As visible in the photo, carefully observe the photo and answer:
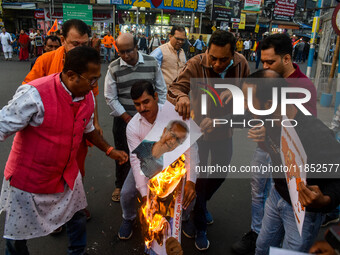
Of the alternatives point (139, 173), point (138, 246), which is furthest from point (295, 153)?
point (138, 246)

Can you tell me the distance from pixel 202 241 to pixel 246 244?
0.41m

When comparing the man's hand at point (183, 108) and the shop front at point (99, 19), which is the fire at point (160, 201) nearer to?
the man's hand at point (183, 108)

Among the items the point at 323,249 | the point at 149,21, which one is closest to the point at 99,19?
the point at 149,21

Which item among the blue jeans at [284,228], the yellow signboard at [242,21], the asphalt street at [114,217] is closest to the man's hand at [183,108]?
the blue jeans at [284,228]

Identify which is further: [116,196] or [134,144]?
[116,196]

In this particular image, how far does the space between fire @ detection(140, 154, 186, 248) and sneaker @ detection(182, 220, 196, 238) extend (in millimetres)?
768

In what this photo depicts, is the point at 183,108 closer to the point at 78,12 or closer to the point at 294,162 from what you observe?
the point at 294,162

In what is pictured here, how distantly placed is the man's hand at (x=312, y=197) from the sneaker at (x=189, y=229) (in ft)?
5.55

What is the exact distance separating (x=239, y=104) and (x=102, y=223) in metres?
1.93

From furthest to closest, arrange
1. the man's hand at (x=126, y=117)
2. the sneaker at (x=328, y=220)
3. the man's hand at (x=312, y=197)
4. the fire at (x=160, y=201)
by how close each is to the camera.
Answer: the man's hand at (x=126, y=117) < the sneaker at (x=328, y=220) < the fire at (x=160, y=201) < the man's hand at (x=312, y=197)

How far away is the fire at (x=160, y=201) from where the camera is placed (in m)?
2.21

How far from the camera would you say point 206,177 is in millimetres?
2898

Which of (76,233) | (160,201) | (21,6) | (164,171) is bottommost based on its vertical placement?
(76,233)

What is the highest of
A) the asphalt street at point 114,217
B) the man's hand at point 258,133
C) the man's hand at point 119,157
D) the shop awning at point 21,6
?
the shop awning at point 21,6
